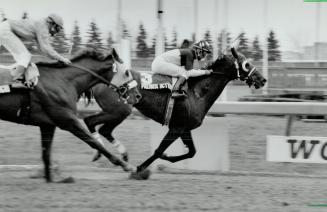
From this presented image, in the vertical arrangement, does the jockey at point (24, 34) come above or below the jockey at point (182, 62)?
above

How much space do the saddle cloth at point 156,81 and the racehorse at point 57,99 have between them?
0.98 m

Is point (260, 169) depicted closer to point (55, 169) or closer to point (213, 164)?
point (213, 164)

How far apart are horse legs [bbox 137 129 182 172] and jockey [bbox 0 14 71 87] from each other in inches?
79.9

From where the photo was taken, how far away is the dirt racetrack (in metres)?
7.63

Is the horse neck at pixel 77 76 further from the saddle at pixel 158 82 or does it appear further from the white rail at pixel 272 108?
the white rail at pixel 272 108

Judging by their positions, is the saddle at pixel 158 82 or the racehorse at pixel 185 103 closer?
the racehorse at pixel 185 103

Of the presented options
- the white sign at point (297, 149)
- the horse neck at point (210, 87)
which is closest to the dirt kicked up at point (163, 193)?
the white sign at point (297, 149)

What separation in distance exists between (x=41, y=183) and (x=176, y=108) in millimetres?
2475

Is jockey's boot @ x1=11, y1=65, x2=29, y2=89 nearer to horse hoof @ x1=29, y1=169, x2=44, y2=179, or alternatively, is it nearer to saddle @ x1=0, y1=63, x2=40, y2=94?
saddle @ x1=0, y1=63, x2=40, y2=94

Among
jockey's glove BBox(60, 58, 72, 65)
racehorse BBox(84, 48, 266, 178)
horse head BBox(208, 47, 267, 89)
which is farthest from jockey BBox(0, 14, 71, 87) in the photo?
horse head BBox(208, 47, 267, 89)

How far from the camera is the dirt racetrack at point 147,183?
7633 millimetres

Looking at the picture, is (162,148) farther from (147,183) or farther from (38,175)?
(38,175)

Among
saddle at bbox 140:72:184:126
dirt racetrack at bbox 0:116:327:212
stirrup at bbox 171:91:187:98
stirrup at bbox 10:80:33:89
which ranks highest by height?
stirrup at bbox 10:80:33:89

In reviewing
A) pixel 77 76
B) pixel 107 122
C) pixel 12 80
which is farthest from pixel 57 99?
pixel 107 122
